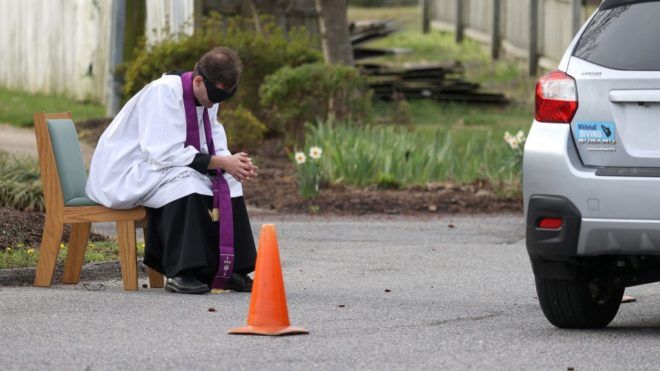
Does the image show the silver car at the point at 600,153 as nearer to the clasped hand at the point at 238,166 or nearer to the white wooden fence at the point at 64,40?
the clasped hand at the point at 238,166

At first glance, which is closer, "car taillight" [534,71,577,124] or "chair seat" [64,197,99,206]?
"car taillight" [534,71,577,124]

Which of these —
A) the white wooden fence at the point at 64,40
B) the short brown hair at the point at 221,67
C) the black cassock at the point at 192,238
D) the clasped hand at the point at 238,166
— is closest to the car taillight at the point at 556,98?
the clasped hand at the point at 238,166

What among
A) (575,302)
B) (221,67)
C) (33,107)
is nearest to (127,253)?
(221,67)

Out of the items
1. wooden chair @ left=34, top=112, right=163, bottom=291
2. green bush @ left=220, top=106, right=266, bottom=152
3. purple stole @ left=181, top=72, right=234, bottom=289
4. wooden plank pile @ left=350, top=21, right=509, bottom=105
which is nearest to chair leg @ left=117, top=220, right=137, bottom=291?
wooden chair @ left=34, top=112, right=163, bottom=291

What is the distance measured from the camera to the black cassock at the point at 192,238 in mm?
8672

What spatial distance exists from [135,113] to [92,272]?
1.16m

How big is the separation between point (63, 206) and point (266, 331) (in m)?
2.20

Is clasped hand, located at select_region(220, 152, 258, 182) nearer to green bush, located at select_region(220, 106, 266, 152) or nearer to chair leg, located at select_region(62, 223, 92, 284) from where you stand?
chair leg, located at select_region(62, 223, 92, 284)

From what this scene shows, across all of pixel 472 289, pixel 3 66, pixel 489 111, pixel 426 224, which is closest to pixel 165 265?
pixel 472 289

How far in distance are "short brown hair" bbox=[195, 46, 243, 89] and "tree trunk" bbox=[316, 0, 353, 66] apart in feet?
35.4

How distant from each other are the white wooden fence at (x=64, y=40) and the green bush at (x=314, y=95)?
262 cm

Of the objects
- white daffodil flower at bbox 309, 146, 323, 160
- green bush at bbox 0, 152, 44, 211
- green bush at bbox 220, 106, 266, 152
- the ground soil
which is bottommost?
→ the ground soil

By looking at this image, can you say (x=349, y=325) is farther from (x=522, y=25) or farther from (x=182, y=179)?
(x=522, y=25)

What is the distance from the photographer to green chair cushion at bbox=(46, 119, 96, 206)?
29.3 ft
